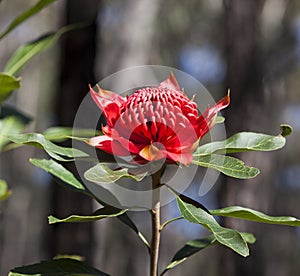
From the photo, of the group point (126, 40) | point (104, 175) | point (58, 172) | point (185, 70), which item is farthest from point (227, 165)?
point (185, 70)

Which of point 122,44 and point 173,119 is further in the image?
point 122,44

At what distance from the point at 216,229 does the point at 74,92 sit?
1.68 meters

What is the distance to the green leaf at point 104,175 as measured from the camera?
30.7 inches

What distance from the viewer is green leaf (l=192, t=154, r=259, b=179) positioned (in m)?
0.81

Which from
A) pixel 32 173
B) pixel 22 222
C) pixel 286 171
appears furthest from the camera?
pixel 22 222

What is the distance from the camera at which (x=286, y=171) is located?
10.7m

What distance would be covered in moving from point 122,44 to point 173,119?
8.80ft

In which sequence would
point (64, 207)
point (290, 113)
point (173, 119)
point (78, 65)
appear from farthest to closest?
1. point (290, 113)
2. point (78, 65)
3. point (64, 207)
4. point (173, 119)

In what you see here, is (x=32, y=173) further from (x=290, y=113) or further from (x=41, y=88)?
(x=290, y=113)

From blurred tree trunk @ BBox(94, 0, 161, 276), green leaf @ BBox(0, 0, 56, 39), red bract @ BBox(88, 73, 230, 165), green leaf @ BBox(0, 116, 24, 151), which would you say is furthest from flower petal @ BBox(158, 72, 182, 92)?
blurred tree trunk @ BBox(94, 0, 161, 276)

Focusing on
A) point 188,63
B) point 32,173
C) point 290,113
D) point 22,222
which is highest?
point 188,63

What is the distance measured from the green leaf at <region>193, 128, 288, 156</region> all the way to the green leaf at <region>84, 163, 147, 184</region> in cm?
14

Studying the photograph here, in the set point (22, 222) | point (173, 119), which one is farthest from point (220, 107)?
point (22, 222)

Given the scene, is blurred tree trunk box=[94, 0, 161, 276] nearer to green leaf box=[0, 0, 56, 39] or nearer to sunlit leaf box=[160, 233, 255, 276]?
green leaf box=[0, 0, 56, 39]
